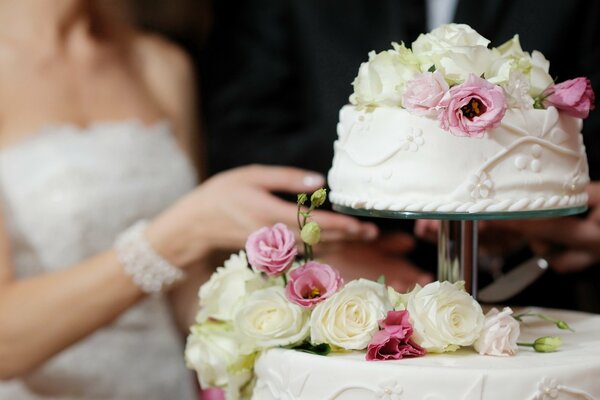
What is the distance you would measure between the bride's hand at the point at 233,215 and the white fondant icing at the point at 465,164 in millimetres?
367

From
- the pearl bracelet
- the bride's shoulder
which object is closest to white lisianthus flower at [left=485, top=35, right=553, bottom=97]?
the pearl bracelet

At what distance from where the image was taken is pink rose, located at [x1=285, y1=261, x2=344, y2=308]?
98cm

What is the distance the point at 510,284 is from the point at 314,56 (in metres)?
0.97

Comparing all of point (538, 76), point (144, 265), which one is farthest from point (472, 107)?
point (144, 265)

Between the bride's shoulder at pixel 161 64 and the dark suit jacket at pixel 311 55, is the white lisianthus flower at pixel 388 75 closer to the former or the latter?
the dark suit jacket at pixel 311 55

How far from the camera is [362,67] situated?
3.37 feet

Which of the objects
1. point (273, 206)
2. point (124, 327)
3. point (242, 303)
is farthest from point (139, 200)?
point (242, 303)

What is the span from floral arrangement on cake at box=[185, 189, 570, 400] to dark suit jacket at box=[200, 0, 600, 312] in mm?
814

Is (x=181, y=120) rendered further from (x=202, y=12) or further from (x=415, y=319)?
(x=415, y=319)

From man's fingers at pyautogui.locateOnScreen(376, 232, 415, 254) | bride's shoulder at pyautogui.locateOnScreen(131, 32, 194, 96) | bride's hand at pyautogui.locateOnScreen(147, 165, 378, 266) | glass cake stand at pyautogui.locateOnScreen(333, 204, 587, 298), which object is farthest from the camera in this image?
bride's shoulder at pyautogui.locateOnScreen(131, 32, 194, 96)

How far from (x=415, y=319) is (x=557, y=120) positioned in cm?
32

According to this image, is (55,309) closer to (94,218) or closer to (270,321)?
(94,218)

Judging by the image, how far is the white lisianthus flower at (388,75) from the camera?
0.98 meters

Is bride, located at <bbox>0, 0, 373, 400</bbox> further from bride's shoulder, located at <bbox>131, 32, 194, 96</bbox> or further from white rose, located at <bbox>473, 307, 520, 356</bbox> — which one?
white rose, located at <bbox>473, 307, 520, 356</bbox>
